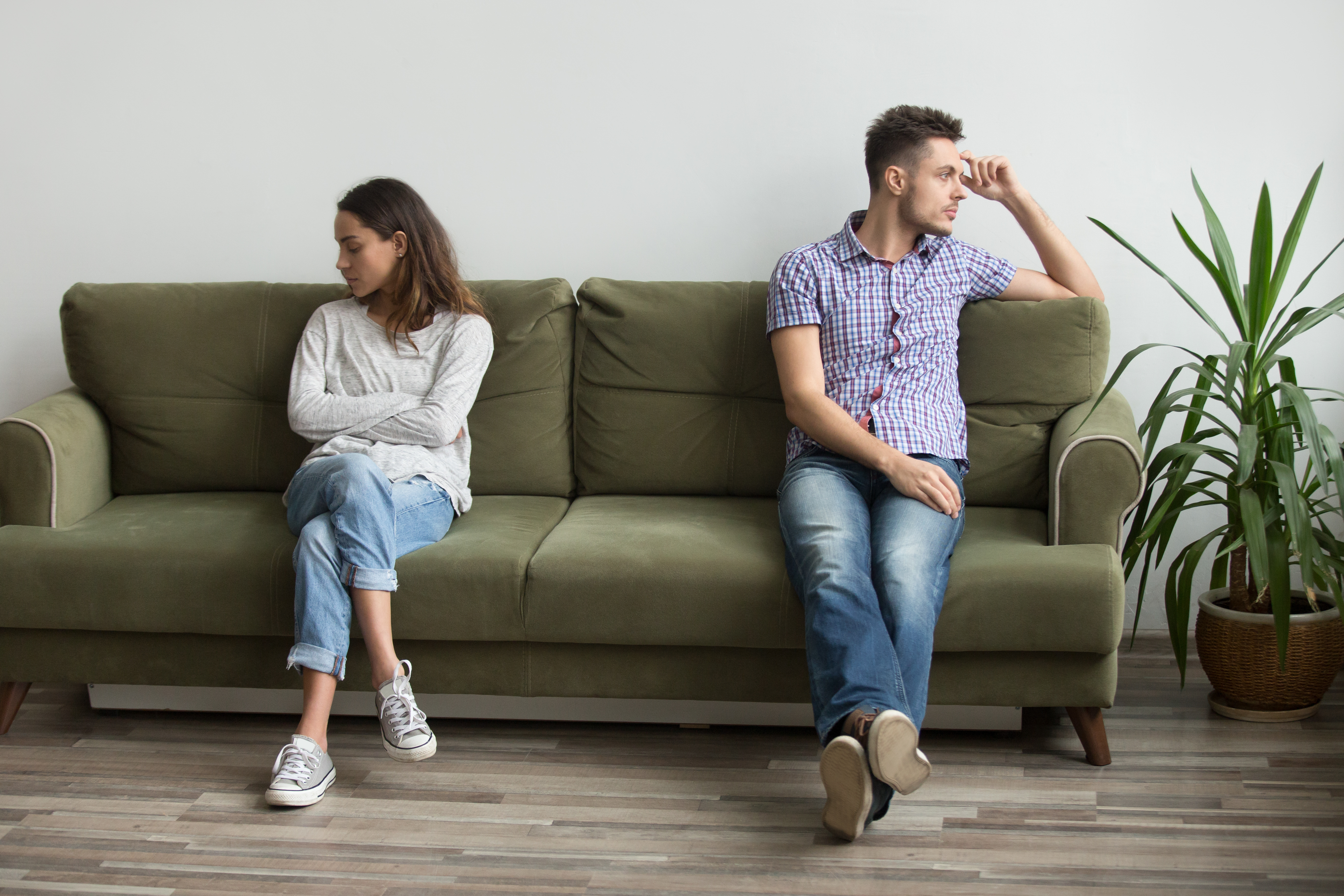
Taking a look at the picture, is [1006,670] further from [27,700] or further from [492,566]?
[27,700]

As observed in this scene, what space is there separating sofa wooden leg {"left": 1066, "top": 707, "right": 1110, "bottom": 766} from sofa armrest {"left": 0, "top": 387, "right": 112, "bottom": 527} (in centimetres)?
211

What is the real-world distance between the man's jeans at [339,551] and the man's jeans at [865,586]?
75cm

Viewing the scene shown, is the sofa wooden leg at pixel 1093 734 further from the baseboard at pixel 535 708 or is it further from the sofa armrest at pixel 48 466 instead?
the sofa armrest at pixel 48 466

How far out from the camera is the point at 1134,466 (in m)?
2.03

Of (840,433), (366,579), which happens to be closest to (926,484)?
(840,433)

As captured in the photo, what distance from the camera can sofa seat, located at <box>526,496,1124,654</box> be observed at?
6.23 ft

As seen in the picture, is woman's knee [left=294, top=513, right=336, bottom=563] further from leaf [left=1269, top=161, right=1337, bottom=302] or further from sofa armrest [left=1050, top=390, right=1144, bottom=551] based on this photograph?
leaf [left=1269, top=161, right=1337, bottom=302]

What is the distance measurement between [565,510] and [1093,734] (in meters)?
1.18

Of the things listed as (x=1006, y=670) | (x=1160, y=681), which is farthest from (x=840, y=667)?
(x=1160, y=681)

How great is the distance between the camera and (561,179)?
278 centimetres

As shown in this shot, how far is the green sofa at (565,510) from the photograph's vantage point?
1.99m

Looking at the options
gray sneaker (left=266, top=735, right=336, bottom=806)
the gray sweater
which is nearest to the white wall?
the gray sweater

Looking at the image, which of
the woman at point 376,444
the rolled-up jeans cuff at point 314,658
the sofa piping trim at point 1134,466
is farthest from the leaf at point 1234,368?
the rolled-up jeans cuff at point 314,658

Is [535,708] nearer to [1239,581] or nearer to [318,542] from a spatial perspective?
[318,542]
